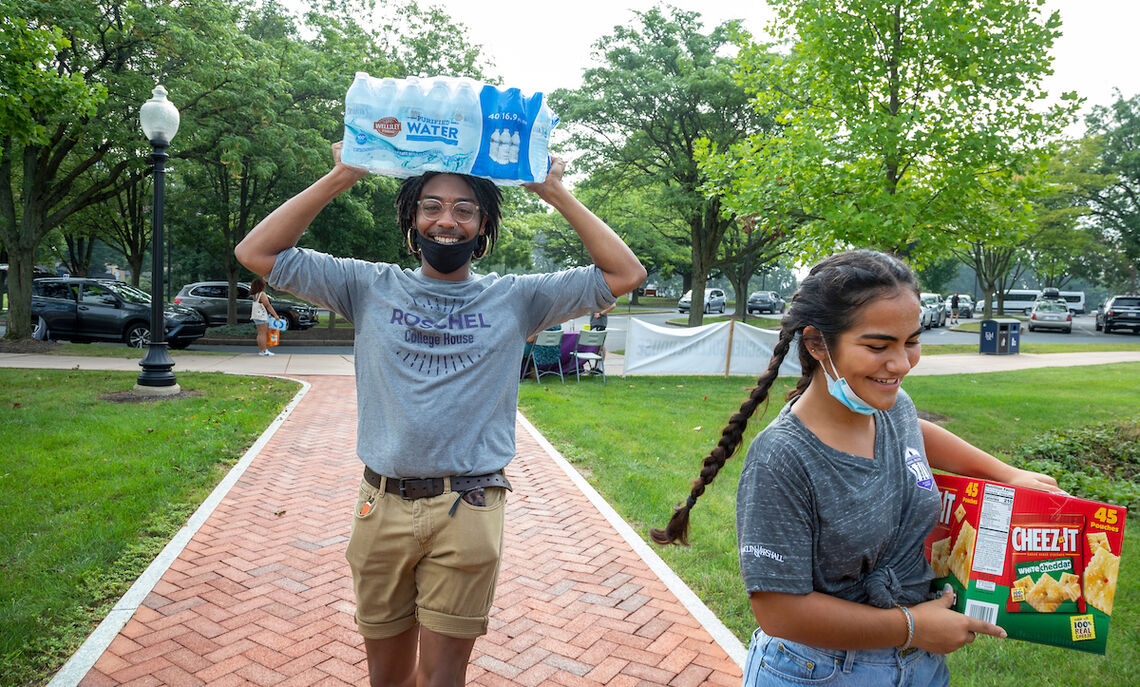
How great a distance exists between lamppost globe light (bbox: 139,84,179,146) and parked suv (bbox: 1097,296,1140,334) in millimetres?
37688

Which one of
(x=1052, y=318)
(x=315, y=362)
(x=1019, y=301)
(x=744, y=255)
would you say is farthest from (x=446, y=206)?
(x=1019, y=301)

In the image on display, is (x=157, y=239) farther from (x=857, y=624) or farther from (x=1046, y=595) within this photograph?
(x=1046, y=595)

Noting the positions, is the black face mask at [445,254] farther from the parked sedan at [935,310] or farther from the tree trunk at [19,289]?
the parked sedan at [935,310]

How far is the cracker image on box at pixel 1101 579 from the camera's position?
1.62 meters

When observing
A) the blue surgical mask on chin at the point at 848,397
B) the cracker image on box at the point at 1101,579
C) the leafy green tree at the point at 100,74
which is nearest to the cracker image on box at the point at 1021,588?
the cracker image on box at the point at 1101,579

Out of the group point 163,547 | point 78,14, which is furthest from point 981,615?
point 78,14

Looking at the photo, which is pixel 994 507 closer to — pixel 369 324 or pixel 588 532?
pixel 369 324

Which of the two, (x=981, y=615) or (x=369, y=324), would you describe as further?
(x=369, y=324)

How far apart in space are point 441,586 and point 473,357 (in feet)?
2.22

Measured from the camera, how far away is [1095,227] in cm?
4188

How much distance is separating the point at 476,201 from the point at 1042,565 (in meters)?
1.76

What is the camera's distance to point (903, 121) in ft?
28.0

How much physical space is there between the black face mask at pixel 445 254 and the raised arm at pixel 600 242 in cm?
28

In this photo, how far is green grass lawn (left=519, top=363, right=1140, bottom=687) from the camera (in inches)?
141
